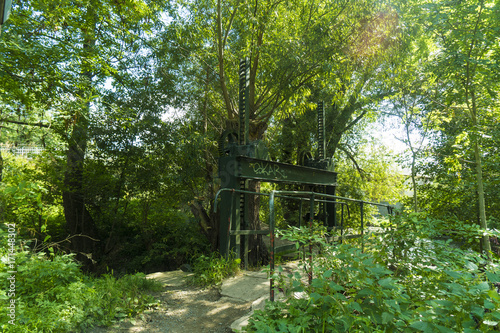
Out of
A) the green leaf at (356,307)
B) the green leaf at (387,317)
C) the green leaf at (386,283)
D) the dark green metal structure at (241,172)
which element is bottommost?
the green leaf at (387,317)

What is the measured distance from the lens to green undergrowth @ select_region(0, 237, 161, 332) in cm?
293

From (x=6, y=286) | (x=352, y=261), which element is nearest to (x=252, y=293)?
(x=352, y=261)

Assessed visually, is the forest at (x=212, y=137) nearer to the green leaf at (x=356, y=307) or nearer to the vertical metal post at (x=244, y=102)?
the green leaf at (x=356, y=307)

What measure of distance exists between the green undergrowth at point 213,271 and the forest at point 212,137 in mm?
1004

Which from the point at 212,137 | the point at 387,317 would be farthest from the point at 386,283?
the point at 212,137

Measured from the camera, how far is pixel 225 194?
595cm

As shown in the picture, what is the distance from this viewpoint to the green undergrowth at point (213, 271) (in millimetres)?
5070

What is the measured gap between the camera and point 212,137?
882cm

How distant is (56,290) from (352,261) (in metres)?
3.43

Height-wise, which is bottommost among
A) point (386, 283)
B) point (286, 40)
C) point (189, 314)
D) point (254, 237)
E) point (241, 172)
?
point (189, 314)

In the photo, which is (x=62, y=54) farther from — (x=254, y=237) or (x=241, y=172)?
(x=254, y=237)

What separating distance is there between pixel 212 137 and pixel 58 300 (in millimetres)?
6020

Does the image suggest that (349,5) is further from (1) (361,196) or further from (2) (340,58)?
(1) (361,196)

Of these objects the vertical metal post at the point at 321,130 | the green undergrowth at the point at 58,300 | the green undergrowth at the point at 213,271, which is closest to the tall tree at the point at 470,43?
the green undergrowth at the point at 213,271
